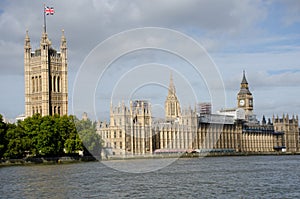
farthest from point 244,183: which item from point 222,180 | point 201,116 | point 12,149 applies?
point 201,116

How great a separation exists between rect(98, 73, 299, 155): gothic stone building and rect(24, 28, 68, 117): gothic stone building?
33.9 ft

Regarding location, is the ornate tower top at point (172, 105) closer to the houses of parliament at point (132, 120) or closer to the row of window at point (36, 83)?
the houses of parliament at point (132, 120)

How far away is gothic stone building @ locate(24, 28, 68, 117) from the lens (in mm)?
120000

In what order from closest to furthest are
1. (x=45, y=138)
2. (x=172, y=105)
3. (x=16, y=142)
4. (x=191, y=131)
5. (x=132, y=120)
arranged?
(x=16, y=142) < (x=45, y=138) < (x=132, y=120) < (x=191, y=131) < (x=172, y=105)

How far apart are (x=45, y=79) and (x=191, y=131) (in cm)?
3820

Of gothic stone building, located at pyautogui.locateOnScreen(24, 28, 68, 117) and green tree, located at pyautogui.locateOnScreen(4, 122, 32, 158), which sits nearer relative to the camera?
green tree, located at pyautogui.locateOnScreen(4, 122, 32, 158)

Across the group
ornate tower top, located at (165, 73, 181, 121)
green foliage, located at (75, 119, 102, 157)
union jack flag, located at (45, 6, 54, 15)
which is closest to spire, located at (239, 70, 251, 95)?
ornate tower top, located at (165, 73, 181, 121)

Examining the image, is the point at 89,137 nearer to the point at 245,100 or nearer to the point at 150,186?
the point at 150,186

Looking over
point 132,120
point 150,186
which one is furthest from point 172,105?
point 150,186

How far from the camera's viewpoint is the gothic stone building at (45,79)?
120000 mm

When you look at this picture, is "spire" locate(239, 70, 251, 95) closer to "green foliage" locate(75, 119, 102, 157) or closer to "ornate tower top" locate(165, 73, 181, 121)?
"ornate tower top" locate(165, 73, 181, 121)

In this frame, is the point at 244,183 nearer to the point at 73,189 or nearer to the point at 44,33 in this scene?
the point at 73,189

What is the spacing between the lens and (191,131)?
141m

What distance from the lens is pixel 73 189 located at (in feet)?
137
